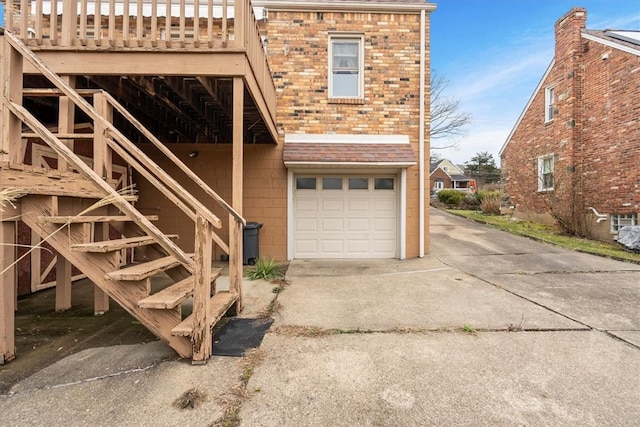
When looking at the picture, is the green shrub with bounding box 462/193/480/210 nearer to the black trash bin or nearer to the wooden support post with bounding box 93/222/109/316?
the black trash bin

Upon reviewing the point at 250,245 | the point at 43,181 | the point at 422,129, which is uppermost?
the point at 422,129

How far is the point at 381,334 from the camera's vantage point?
122 inches

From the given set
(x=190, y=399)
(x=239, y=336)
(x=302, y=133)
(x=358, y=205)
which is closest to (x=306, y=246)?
(x=358, y=205)

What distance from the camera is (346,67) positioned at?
7.33 meters

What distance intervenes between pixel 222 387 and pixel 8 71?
10.8 feet

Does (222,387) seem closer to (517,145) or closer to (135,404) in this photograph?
(135,404)

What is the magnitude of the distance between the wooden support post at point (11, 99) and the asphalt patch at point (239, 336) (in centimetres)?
239

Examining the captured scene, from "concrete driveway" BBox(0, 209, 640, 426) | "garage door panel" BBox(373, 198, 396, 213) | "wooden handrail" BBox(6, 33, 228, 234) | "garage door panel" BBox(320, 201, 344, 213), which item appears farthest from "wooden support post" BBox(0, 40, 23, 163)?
"garage door panel" BBox(373, 198, 396, 213)

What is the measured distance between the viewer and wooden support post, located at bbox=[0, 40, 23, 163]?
267 centimetres

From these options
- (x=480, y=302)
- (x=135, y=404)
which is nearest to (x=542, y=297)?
(x=480, y=302)

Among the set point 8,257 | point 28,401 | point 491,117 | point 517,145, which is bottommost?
point 28,401

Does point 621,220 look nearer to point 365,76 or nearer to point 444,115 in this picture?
point 365,76

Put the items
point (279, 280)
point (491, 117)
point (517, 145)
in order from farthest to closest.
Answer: point (491, 117)
point (517, 145)
point (279, 280)

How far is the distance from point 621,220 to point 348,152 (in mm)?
8302
